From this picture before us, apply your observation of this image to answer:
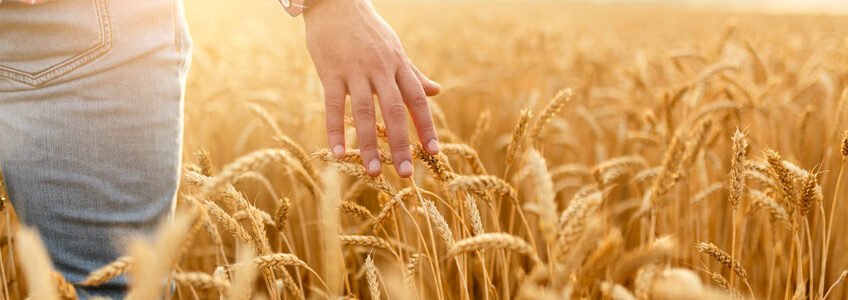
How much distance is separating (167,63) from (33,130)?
29cm

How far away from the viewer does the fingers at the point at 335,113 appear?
4.00ft

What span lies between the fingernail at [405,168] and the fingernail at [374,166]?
5 cm

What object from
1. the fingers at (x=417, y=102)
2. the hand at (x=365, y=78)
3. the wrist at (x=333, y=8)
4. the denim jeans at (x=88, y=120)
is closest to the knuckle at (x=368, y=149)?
the hand at (x=365, y=78)

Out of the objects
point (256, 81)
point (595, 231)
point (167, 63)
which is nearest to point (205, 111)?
point (256, 81)

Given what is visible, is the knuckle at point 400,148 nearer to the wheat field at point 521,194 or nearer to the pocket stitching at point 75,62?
the wheat field at point 521,194

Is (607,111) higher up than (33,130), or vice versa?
(607,111)

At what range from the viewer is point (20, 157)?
1.17 metres

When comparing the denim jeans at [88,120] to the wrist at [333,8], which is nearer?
the denim jeans at [88,120]

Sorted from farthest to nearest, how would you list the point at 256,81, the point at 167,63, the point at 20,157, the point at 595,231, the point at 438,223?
the point at 256,81
the point at 167,63
the point at 20,157
the point at 438,223
the point at 595,231

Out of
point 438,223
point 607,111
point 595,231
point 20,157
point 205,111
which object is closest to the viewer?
point 595,231

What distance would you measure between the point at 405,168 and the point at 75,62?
0.70 meters

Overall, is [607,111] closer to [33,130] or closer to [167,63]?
[167,63]

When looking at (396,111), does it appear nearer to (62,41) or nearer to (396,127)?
(396,127)

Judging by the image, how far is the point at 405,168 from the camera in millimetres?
1149
